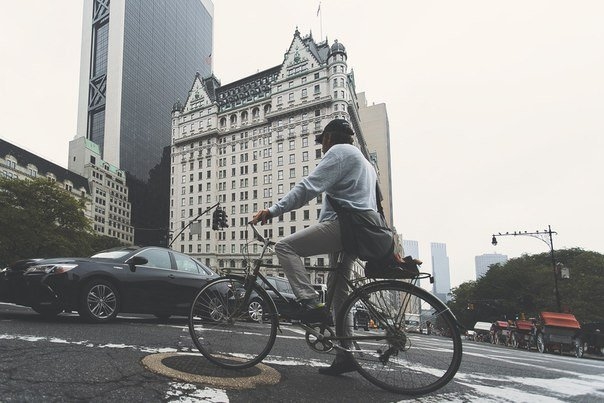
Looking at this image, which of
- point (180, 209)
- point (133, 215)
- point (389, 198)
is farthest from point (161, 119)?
point (389, 198)

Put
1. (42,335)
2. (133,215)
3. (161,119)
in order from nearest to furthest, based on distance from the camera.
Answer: (42,335)
(133,215)
(161,119)

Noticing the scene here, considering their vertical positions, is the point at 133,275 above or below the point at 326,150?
below

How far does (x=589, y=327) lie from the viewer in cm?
1594

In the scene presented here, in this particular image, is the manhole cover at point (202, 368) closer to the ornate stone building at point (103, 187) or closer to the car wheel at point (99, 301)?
the car wheel at point (99, 301)

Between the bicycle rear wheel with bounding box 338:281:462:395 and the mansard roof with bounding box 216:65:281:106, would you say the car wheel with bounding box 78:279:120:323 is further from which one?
the mansard roof with bounding box 216:65:281:106

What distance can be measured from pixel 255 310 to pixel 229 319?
0.28 meters

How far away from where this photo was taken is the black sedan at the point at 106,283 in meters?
5.85

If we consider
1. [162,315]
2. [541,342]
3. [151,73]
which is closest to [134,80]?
[151,73]

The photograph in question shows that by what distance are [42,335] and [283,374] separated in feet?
9.85

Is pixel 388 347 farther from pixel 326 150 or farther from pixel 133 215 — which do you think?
pixel 133 215

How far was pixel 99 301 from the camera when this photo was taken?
617 cm

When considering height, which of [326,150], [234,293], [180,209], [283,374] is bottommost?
[283,374]

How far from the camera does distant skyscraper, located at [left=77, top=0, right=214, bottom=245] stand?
111 metres

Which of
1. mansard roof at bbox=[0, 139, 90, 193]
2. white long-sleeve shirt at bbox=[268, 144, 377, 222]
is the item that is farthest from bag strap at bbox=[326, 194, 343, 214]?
mansard roof at bbox=[0, 139, 90, 193]
